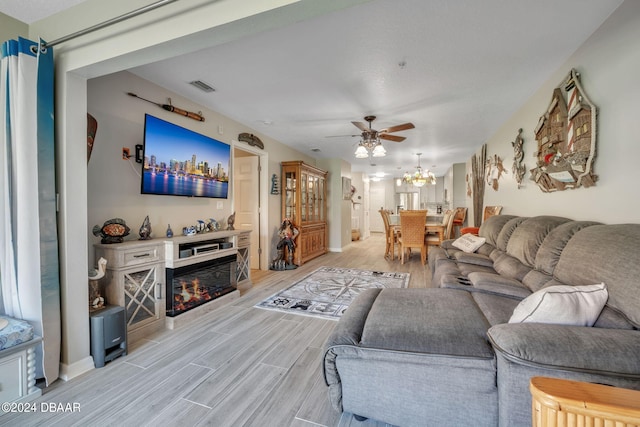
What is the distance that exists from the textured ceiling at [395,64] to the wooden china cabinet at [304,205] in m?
1.28

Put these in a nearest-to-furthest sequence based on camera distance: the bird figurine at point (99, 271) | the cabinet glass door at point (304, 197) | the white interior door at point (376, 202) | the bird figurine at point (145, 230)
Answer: the bird figurine at point (99, 271)
the bird figurine at point (145, 230)
the cabinet glass door at point (304, 197)
the white interior door at point (376, 202)

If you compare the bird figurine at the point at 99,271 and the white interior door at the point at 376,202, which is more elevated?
the white interior door at the point at 376,202

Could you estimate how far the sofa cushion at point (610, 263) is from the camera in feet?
3.87

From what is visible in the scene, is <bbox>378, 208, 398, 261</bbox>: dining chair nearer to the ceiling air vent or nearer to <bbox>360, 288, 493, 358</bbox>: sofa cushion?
<bbox>360, 288, 493, 358</bbox>: sofa cushion

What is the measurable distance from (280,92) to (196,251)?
2.02 metres

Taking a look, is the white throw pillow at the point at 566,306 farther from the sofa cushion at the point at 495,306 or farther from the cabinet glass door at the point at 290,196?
the cabinet glass door at the point at 290,196

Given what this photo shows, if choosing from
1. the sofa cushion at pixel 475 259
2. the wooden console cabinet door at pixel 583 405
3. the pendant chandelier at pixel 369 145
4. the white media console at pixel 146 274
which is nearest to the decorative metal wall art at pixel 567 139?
the sofa cushion at pixel 475 259

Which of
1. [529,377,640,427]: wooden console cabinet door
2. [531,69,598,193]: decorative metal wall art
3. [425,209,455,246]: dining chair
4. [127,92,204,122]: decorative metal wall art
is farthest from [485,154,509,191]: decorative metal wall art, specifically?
[127,92,204,122]: decorative metal wall art

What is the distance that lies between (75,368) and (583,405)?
2709mm

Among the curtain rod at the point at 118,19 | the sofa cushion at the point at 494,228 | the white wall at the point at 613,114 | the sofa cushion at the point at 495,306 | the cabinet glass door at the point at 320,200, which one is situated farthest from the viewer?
the cabinet glass door at the point at 320,200

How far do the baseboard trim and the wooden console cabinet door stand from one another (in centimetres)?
262

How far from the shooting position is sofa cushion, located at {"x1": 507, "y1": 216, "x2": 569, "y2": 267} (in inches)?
87.0

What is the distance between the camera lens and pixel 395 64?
2455mm

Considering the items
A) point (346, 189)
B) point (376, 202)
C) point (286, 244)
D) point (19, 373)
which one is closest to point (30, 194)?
point (19, 373)
